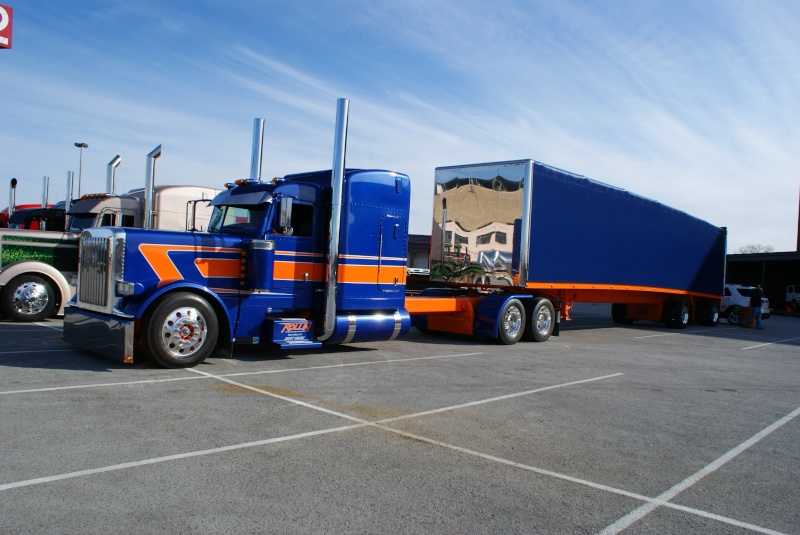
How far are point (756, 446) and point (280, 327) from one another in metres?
6.26

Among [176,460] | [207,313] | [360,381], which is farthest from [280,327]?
[176,460]

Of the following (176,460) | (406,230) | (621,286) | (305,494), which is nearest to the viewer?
(305,494)

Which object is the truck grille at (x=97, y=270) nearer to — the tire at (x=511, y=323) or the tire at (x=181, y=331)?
the tire at (x=181, y=331)

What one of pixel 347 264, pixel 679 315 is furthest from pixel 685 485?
pixel 679 315

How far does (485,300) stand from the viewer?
45.9 feet

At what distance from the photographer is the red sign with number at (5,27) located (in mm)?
19062

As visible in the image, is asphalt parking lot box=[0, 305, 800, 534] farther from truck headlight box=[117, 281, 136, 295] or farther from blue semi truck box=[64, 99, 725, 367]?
truck headlight box=[117, 281, 136, 295]

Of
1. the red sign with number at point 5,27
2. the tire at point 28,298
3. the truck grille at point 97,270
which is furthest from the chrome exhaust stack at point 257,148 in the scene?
the red sign with number at point 5,27

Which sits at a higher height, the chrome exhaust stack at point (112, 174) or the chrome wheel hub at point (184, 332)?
the chrome exhaust stack at point (112, 174)

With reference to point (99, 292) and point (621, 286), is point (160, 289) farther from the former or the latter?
point (621, 286)

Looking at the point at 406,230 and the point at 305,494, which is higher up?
the point at 406,230

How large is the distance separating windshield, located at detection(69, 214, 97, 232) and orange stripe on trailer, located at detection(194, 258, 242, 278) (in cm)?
695

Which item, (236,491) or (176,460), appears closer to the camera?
(236,491)

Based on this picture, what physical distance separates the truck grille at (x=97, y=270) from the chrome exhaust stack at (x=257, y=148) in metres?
2.75
